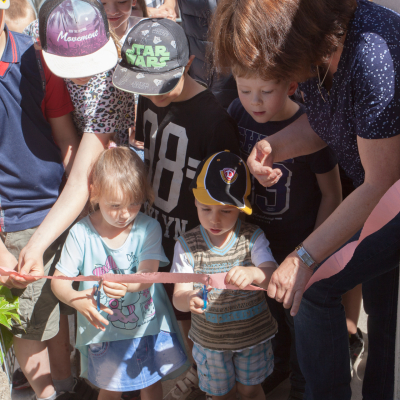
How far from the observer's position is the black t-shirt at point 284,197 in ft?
7.45

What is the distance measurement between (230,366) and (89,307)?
0.75 metres

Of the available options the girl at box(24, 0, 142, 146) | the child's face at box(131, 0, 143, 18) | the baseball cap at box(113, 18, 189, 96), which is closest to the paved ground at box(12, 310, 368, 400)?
the girl at box(24, 0, 142, 146)

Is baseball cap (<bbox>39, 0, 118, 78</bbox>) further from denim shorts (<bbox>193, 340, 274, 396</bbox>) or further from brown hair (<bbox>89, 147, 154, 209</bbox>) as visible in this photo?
denim shorts (<bbox>193, 340, 274, 396</bbox>)

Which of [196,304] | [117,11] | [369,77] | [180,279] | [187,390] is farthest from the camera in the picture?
[117,11]

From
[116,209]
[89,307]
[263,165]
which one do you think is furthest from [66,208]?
[263,165]

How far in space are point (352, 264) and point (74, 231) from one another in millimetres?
1349

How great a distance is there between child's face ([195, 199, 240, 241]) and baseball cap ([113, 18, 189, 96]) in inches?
24.0

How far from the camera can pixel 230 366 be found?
7.18ft

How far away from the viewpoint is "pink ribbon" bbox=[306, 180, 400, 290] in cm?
145

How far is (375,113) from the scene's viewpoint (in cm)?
148

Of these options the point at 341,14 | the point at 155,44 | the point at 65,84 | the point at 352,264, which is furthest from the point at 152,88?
the point at 352,264

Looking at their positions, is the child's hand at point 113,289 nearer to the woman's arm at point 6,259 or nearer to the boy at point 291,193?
the woman's arm at point 6,259

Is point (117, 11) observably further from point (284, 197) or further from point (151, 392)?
point (151, 392)

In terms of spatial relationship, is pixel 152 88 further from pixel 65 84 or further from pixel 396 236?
pixel 396 236
